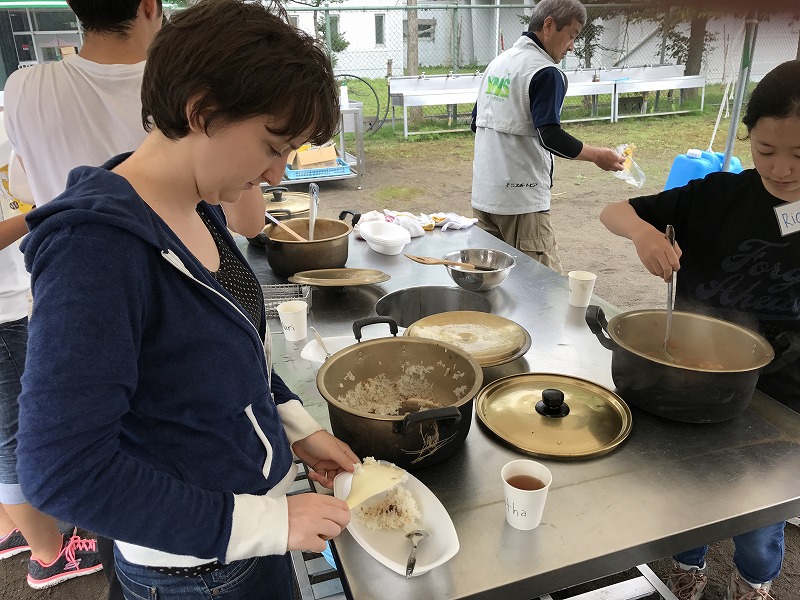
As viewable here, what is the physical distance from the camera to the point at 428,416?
1.16 metres

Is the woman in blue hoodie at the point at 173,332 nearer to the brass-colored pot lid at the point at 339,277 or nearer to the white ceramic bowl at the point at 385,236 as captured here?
the brass-colored pot lid at the point at 339,277

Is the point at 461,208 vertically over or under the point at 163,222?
under

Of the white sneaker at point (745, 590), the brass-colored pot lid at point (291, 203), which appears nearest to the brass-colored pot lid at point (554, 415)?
the white sneaker at point (745, 590)

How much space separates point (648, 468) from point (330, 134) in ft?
3.23

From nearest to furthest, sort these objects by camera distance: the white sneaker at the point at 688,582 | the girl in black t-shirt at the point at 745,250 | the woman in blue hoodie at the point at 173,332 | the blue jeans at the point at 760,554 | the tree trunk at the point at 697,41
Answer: the tree trunk at the point at 697,41, the woman in blue hoodie at the point at 173,332, the girl in black t-shirt at the point at 745,250, the blue jeans at the point at 760,554, the white sneaker at the point at 688,582

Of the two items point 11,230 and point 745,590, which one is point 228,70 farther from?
point 745,590

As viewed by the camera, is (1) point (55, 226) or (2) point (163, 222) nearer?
(1) point (55, 226)

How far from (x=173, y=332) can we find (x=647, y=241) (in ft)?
4.50

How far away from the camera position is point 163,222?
0.89 meters

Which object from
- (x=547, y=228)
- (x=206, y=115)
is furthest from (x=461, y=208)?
(x=206, y=115)

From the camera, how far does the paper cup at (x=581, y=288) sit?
2102mm

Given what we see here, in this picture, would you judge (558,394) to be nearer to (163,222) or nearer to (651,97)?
(163,222)

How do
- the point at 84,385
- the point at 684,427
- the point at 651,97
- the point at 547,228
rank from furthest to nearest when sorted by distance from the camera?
the point at 651,97 < the point at 547,228 < the point at 684,427 < the point at 84,385

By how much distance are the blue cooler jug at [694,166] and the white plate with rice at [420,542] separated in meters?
3.71
